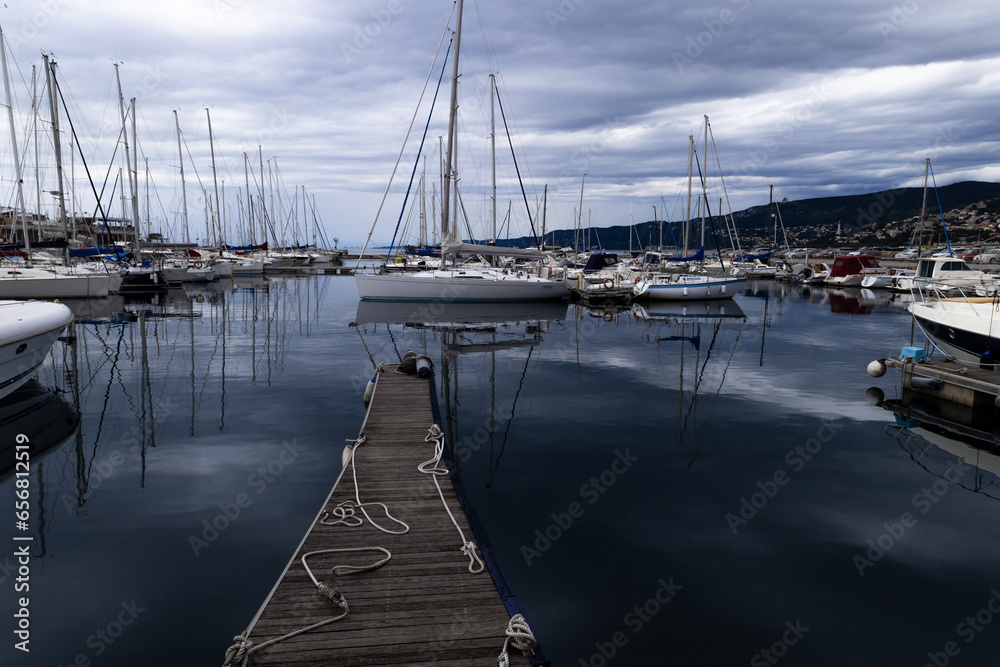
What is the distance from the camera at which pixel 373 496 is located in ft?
22.6

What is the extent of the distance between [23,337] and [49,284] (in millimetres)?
24223

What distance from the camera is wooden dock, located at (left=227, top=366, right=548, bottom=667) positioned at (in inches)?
163

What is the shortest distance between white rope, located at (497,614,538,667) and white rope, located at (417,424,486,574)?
926 mm

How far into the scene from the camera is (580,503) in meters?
8.16

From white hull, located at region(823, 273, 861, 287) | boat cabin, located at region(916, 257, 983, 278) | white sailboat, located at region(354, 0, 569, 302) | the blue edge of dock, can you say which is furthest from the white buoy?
white hull, located at region(823, 273, 861, 287)

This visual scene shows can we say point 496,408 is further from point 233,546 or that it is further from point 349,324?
point 349,324

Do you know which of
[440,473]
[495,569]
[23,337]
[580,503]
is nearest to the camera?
[495,569]

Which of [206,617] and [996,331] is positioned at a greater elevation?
[996,331]

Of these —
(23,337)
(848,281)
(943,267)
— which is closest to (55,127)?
(23,337)

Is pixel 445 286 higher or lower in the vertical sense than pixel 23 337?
higher

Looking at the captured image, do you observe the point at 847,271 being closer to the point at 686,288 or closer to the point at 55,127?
the point at 686,288

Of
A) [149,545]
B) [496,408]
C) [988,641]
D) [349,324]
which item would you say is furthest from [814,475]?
[349,324]

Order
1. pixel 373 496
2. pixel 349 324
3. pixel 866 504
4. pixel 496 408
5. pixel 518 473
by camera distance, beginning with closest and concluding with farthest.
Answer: pixel 373 496 < pixel 866 504 < pixel 518 473 < pixel 496 408 < pixel 349 324

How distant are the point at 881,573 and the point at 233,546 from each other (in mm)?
7196
